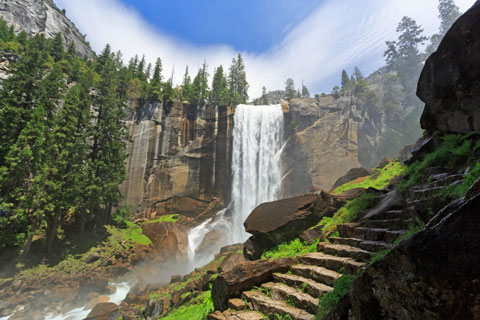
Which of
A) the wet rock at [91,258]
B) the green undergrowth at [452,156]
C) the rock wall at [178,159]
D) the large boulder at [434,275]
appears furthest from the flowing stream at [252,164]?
the large boulder at [434,275]

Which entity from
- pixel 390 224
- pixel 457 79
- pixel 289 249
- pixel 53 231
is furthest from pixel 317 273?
pixel 53 231

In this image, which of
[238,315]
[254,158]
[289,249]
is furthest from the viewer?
[254,158]

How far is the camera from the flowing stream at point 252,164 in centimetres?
3238

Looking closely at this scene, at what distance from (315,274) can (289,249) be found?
3.90 m

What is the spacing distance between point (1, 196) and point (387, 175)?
28.8 m

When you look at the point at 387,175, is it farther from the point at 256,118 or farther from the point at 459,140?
the point at 256,118

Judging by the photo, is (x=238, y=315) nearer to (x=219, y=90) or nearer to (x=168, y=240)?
(x=168, y=240)

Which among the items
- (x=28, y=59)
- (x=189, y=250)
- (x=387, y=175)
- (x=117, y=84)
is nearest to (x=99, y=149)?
(x=28, y=59)

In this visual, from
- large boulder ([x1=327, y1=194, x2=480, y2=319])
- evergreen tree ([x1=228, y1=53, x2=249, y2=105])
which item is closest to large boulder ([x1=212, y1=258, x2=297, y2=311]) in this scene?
large boulder ([x1=327, y1=194, x2=480, y2=319])

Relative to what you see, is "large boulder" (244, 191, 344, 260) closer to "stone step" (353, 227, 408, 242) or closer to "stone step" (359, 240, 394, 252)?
"stone step" (353, 227, 408, 242)

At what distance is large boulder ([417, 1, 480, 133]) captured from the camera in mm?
7191

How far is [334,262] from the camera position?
18.5 feet

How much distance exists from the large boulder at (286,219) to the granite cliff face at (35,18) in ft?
214

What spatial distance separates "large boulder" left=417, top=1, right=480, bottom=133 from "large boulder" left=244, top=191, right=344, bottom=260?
16.8 feet
